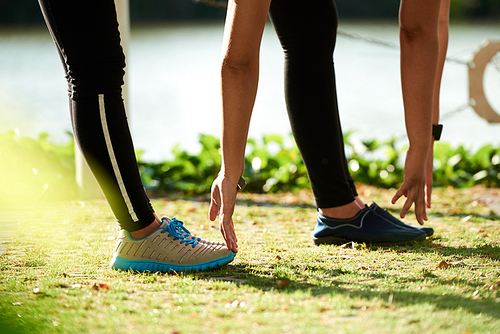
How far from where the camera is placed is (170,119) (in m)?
6.53

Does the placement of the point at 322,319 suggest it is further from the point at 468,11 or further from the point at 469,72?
the point at 468,11

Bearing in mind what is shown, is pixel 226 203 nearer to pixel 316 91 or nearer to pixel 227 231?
pixel 227 231

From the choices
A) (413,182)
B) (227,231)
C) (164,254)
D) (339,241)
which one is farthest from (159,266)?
(413,182)

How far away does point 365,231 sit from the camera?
6.55 ft

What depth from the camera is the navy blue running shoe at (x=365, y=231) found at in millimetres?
1984

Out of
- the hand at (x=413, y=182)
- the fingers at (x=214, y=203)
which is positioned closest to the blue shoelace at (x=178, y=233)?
the fingers at (x=214, y=203)

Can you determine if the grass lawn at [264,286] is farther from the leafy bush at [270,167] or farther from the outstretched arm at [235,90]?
the leafy bush at [270,167]

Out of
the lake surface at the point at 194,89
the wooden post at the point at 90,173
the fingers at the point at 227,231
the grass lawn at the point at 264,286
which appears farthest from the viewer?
the lake surface at the point at 194,89

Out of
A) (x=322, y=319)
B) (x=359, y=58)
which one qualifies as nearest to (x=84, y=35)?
(x=322, y=319)

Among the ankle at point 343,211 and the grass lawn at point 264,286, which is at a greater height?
the ankle at point 343,211

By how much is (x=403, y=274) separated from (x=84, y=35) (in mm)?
1176

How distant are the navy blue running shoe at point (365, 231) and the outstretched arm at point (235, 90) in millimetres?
514

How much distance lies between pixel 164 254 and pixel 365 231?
78cm

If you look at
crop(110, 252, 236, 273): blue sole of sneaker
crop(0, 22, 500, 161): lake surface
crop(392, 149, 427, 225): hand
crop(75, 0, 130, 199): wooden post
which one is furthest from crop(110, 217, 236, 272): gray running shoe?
crop(0, 22, 500, 161): lake surface
